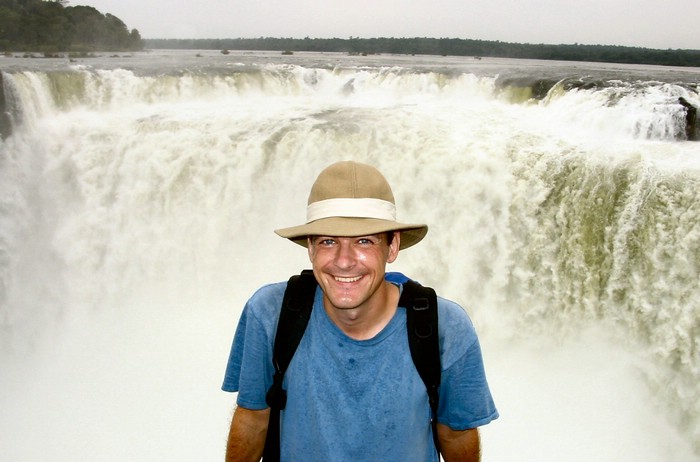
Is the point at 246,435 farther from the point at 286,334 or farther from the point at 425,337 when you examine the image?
the point at 425,337

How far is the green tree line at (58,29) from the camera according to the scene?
3619cm

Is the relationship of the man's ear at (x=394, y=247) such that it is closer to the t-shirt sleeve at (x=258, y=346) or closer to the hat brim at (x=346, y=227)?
the hat brim at (x=346, y=227)

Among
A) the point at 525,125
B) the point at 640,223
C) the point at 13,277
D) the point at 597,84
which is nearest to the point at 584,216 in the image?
the point at 640,223

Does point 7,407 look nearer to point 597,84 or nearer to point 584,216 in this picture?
point 584,216

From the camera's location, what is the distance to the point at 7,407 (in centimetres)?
673

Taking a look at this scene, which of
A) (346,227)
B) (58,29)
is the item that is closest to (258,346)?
(346,227)

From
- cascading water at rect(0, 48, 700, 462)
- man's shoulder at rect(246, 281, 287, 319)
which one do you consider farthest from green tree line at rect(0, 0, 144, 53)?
man's shoulder at rect(246, 281, 287, 319)

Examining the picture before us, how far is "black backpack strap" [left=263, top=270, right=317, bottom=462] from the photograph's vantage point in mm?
1433

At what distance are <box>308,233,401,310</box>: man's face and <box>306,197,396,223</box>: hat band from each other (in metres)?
0.09

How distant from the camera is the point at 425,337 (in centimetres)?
138

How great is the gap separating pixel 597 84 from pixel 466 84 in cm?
288

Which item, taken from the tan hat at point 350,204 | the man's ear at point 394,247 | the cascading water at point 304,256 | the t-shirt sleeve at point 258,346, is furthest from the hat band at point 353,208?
the cascading water at point 304,256

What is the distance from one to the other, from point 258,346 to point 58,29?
1697 inches

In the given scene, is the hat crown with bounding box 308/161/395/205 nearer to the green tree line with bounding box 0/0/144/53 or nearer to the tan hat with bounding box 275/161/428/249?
the tan hat with bounding box 275/161/428/249
